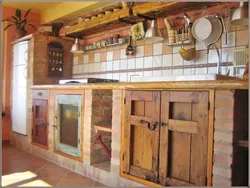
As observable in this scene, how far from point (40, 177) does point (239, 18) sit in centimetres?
219

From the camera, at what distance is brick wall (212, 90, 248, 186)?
1481mm

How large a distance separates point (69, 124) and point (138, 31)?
124cm

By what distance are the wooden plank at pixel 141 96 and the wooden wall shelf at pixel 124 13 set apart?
899mm

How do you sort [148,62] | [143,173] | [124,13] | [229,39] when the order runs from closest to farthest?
[143,173]
[229,39]
[124,13]
[148,62]

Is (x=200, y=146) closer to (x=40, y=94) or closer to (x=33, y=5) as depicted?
(x=40, y=94)

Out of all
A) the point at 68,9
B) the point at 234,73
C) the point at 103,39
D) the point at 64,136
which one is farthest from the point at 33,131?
the point at 234,73

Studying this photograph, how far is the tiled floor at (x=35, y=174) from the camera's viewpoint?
2268mm

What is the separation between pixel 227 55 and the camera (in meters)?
2.18

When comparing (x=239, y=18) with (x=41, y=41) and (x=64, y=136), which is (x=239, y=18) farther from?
(x=41, y=41)

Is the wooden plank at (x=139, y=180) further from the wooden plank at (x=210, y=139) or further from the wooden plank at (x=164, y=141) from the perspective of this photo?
the wooden plank at (x=210, y=139)

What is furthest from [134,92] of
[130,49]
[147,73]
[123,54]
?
[123,54]

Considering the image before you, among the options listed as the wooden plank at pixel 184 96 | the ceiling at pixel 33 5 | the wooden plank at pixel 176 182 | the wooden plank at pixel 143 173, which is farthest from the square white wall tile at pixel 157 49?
the ceiling at pixel 33 5

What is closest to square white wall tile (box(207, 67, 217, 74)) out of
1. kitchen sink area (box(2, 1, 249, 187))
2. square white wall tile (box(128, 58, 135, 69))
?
kitchen sink area (box(2, 1, 249, 187))

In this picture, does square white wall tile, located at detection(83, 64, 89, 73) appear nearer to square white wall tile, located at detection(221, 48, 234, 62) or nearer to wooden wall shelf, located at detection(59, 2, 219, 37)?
wooden wall shelf, located at detection(59, 2, 219, 37)
